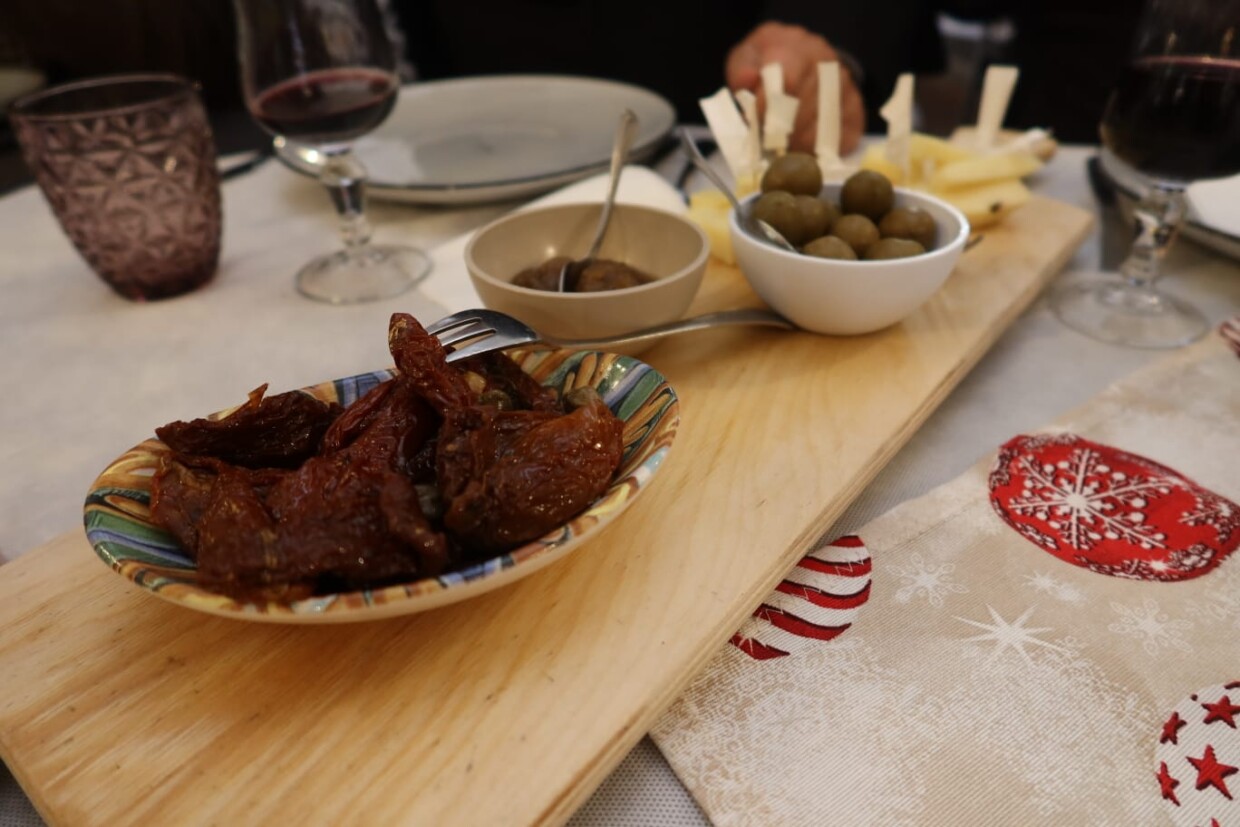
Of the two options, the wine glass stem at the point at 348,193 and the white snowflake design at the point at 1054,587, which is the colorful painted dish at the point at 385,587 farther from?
the wine glass stem at the point at 348,193

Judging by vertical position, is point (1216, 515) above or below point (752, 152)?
below

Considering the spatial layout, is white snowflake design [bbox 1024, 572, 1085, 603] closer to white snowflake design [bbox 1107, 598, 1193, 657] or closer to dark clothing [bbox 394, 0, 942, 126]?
white snowflake design [bbox 1107, 598, 1193, 657]

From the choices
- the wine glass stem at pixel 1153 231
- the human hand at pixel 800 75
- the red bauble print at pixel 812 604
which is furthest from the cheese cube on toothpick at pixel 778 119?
the red bauble print at pixel 812 604

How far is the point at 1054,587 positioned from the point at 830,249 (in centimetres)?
41

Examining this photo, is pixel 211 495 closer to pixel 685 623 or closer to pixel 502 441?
pixel 502 441

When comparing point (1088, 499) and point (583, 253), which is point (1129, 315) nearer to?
point (1088, 499)

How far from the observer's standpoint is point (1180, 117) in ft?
2.93

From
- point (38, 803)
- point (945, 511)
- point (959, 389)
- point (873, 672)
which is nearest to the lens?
point (38, 803)

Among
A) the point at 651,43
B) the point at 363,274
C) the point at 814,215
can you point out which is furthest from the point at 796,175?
the point at 651,43

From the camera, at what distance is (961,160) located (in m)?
1.21

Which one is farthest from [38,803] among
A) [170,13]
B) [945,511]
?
[170,13]

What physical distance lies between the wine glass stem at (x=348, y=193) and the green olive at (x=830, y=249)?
2.19ft

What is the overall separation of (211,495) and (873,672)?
49cm

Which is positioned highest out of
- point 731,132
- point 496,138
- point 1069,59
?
point 731,132
